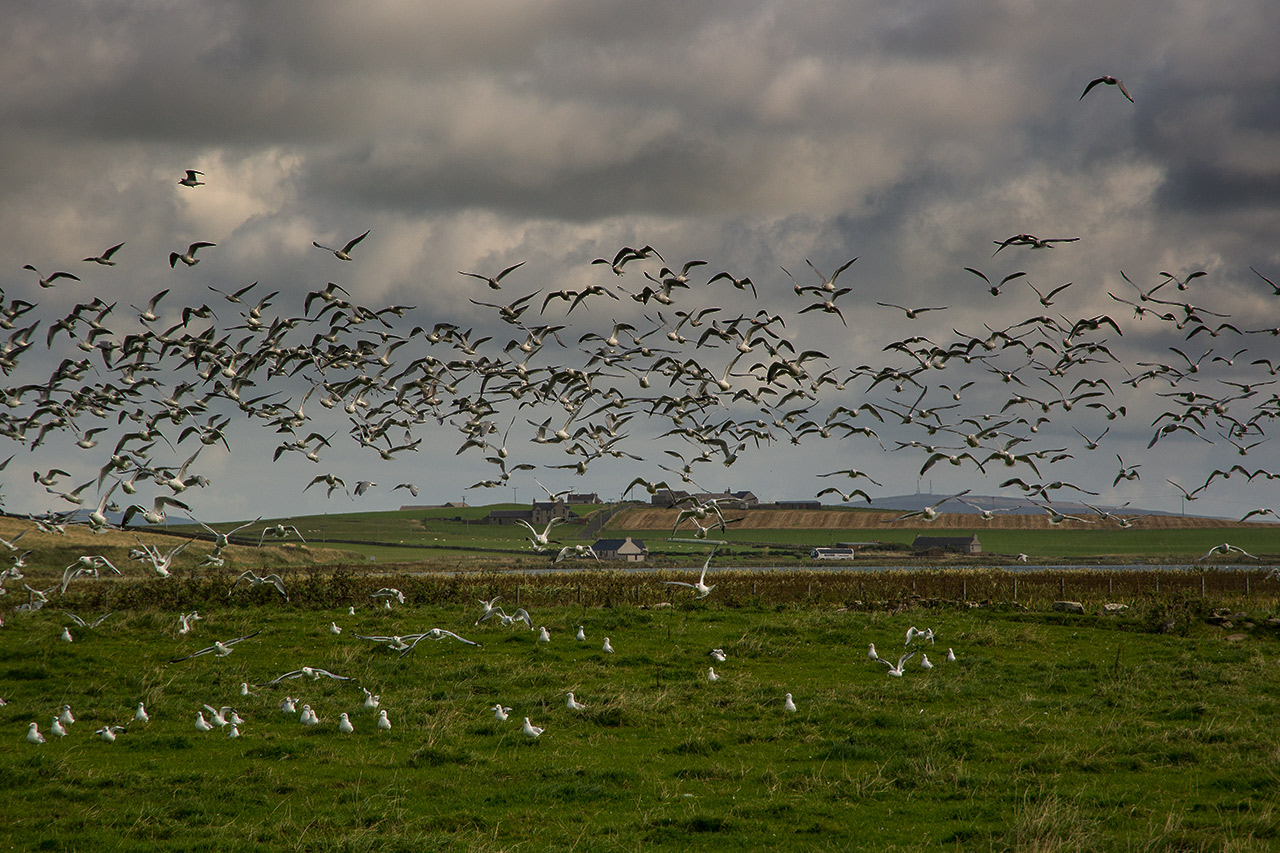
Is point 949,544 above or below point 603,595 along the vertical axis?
below

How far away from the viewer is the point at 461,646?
2817 centimetres

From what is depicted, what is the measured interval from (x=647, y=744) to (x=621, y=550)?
117 meters

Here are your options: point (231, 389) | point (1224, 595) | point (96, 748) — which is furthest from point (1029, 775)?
point (1224, 595)

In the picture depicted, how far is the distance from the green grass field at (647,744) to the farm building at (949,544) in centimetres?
12421

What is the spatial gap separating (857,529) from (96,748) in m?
182

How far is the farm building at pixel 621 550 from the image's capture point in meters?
131

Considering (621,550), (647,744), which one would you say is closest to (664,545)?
(621,550)

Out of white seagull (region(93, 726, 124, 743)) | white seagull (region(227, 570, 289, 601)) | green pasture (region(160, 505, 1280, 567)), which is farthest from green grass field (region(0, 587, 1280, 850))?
green pasture (region(160, 505, 1280, 567))

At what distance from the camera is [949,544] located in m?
155

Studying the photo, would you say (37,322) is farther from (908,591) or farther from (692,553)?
(692,553)

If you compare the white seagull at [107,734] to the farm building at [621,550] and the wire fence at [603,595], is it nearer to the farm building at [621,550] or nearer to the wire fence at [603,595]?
the wire fence at [603,595]

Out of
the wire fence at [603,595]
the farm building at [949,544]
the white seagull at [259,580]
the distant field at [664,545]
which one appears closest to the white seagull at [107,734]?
the white seagull at [259,580]

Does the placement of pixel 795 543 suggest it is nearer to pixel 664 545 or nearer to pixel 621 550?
pixel 664 545

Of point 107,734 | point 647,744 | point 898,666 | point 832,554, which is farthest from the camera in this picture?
point 832,554
